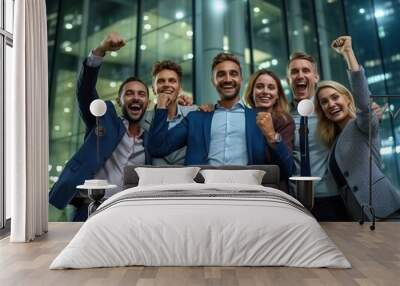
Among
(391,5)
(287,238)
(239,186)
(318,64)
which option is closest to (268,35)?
(318,64)

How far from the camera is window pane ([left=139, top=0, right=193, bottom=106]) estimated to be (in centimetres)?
595

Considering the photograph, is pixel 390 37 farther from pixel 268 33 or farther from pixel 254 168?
Answer: pixel 254 168

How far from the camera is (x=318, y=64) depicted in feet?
19.1

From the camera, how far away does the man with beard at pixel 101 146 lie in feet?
18.5

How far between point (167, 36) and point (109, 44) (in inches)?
31.0

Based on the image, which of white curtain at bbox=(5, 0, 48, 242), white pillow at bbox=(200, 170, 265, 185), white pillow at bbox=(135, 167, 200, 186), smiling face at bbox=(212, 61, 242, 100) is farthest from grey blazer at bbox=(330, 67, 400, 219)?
white curtain at bbox=(5, 0, 48, 242)

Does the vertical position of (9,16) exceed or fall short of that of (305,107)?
it exceeds it

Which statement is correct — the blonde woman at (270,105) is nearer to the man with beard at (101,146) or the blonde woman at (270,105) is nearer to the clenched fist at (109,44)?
the man with beard at (101,146)

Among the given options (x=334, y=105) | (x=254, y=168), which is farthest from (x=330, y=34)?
(x=254, y=168)

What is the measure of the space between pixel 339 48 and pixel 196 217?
3.58m

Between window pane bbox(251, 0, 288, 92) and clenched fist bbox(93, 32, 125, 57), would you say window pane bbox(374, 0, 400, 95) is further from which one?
clenched fist bbox(93, 32, 125, 57)

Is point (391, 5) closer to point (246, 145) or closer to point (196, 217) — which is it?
point (246, 145)

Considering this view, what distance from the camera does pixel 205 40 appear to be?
19.7 ft

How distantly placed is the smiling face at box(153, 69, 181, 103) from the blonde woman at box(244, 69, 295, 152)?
894 mm
